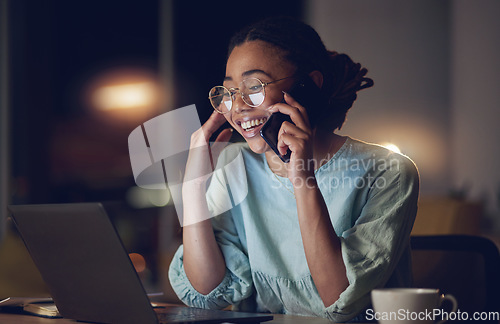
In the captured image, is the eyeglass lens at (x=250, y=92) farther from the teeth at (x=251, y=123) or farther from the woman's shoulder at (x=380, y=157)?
the woman's shoulder at (x=380, y=157)

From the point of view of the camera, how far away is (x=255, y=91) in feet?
4.25

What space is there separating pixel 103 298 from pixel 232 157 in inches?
25.5

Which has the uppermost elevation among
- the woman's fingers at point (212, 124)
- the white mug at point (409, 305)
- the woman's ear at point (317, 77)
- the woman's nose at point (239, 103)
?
the woman's ear at point (317, 77)

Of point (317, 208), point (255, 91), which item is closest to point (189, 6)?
point (255, 91)

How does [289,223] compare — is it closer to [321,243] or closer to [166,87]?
[321,243]

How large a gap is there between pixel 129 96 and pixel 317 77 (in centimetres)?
359

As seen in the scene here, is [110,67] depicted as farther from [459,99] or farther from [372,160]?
[372,160]

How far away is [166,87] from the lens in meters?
4.71

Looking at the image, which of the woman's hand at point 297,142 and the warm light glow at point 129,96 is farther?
the warm light glow at point 129,96

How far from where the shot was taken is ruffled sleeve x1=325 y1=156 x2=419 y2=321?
3.38ft

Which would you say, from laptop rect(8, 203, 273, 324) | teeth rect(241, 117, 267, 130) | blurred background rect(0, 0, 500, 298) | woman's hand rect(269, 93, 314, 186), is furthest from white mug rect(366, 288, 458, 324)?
blurred background rect(0, 0, 500, 298)

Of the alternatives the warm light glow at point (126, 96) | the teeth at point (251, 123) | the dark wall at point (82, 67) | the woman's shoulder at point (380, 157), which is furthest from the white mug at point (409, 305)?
the warm light glow at point (126, 96)

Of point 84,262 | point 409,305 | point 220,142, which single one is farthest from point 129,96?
point 409,305

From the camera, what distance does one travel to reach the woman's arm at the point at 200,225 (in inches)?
50.1
